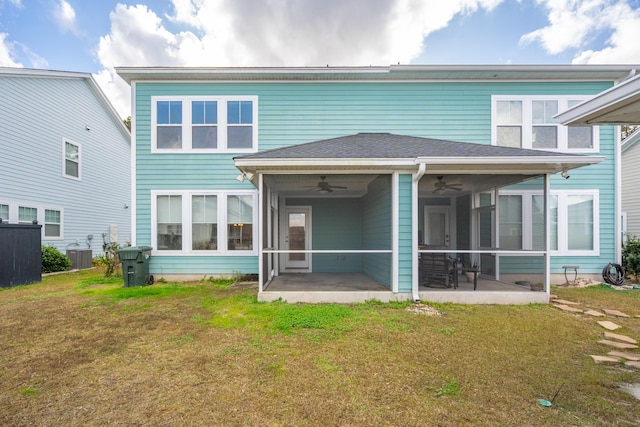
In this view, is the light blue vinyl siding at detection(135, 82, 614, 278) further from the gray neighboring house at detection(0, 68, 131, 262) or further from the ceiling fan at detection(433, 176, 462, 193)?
the gray neighboring house at detection(0, 68, 131, 262)

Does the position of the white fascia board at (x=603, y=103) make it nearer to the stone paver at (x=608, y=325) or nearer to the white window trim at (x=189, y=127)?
the stone paver at (x=608, y=325)

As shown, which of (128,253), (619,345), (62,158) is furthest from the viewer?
(62,158)

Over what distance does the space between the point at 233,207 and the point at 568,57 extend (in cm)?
1767

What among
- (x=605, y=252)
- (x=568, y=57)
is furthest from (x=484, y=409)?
(x=568, y=57)

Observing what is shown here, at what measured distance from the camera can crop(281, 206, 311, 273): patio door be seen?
9289 mm

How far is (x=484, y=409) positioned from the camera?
250cm

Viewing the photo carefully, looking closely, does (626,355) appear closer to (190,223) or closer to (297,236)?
Answer: (297,236)

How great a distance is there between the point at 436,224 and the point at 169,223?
7.58 meters

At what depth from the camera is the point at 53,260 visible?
1007 cm

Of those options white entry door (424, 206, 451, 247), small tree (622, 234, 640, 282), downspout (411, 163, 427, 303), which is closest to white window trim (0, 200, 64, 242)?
downspout (411, 163, 427, 303)

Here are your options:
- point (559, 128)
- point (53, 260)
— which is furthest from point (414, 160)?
point (53, 260)

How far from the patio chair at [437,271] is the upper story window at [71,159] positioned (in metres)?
12.9

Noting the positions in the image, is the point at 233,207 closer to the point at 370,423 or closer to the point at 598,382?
the point at 370,423

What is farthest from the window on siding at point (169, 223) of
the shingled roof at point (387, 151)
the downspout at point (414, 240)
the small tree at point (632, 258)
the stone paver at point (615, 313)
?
the small tree at point (632, 258)
